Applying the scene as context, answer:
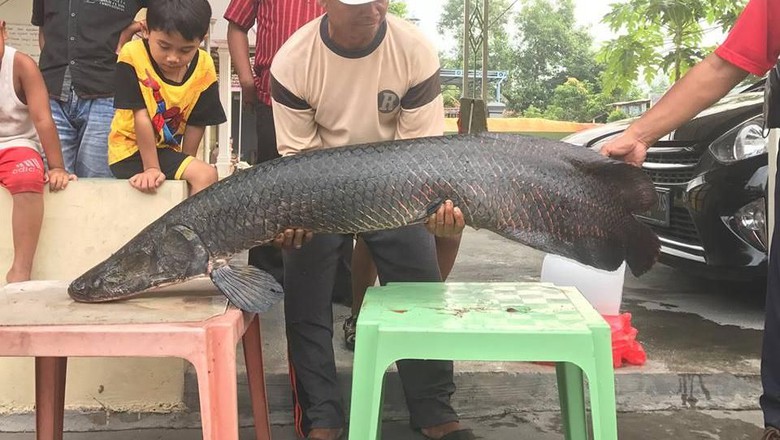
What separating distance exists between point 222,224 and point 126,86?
110 centimetres

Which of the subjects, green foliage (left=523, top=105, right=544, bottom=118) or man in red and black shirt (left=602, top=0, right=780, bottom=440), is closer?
man in red and black shirt (left=602, top=0, right=780, bottom=440)

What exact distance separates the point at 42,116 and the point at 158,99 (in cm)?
46

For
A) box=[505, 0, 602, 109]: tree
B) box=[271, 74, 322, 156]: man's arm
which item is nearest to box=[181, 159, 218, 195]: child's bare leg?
box=[271, 74, 322, 156]: man's arm

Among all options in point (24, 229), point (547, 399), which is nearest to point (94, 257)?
point (24, 229)

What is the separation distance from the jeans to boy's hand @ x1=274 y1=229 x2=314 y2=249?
1.51 meters

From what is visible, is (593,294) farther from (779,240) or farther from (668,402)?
(779,240)

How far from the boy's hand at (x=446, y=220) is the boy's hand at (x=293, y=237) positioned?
41 centimetres

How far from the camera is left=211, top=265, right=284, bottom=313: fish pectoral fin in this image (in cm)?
204

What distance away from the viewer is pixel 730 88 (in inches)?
92.5

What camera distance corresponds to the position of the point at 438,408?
265 centimetres

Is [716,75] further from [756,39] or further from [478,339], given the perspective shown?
[478,339]

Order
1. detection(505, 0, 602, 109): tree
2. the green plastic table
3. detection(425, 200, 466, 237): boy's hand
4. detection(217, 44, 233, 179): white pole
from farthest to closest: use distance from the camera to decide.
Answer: detection(505, 0, 602, 109): tree → detection(217, 44, 233, 179): white pole → detection(425, 200, 466, 237): boy's hand → the green plastic table

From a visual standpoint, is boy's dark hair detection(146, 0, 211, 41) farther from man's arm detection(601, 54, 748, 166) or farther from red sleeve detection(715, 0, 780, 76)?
red sleeve detection(715, 0, 780, 76)

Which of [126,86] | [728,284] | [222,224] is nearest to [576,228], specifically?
[222,224]
